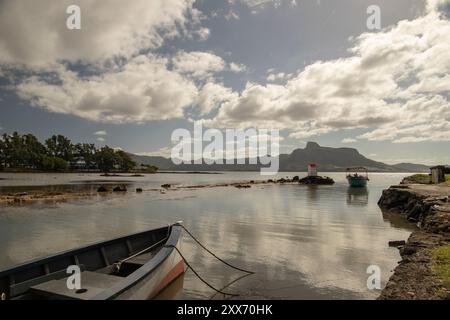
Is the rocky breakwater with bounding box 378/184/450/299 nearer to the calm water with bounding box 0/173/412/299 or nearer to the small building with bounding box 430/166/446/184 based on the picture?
the calm water with bounding box 0/173/412/299

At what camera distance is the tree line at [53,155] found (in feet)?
522

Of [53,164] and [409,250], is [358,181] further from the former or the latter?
[53,164]

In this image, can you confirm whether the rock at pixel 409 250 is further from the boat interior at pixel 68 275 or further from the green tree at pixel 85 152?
the green tree at pixel 85 152

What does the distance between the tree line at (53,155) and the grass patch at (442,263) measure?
188 meters

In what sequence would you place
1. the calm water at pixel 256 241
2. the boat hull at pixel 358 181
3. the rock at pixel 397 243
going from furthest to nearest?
1. the boat hull at pixel 358 181
2. the rock at pixel 397 243
3. the calm water at pixel 256 241

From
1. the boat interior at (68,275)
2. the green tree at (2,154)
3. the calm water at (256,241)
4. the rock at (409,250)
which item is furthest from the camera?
the green tree at (2,154)

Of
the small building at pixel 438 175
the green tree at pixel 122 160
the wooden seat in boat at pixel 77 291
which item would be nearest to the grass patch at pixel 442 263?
the wooden seat in boat at pixel 77 291

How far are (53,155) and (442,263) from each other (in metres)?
209

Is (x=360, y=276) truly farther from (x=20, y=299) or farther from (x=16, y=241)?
(x=16, y=241)

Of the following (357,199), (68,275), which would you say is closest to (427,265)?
(68,275)
